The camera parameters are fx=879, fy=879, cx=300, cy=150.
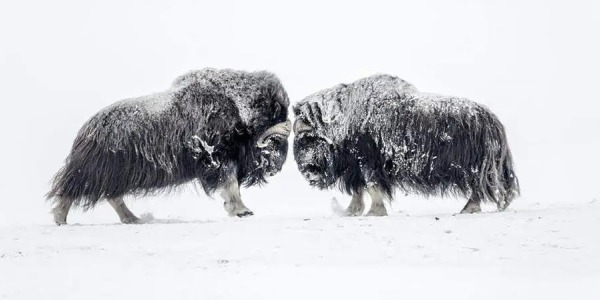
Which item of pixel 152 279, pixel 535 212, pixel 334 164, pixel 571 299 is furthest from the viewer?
pixel 334 164

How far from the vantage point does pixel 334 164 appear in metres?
8.84

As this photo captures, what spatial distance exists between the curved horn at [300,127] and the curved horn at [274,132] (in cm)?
7

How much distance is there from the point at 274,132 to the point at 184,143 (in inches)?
39.2

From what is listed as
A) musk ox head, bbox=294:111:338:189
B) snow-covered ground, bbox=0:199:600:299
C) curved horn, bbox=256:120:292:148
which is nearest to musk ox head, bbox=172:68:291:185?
curved horn, bbox=256:120:292:148

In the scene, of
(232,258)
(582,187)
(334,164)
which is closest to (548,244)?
(232,258)

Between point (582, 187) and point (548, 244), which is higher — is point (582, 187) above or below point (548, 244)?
below

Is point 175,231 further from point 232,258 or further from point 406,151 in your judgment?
point 406,151

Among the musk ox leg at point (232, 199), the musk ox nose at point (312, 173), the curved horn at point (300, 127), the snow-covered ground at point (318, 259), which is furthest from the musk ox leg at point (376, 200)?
the musk ox leg at point (232, 199)

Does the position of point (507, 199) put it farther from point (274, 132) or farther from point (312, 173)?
point (274, 132)

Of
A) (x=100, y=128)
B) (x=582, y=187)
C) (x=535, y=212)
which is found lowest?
(x=582, y=187)

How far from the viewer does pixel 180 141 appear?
8.41 meters

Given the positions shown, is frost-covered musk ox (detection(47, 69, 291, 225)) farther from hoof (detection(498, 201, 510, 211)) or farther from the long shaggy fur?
hoof (detection(498, 201, 510, 211))

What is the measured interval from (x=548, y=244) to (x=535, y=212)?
1.65 meters

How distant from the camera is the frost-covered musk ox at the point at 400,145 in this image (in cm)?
805
